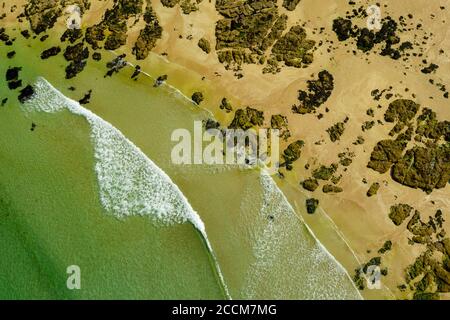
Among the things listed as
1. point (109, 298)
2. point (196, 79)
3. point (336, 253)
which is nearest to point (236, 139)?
point (196, 79)

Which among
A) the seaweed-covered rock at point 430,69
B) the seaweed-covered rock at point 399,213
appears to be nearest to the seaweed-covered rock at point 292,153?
the seaweed-covered rock at point 399,213

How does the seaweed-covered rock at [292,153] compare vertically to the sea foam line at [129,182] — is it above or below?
above

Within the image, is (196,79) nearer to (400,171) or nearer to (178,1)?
(178,1)

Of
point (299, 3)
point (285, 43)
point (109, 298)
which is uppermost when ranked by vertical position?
point (299, 3)

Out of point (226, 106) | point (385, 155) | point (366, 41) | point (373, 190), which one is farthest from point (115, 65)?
point (373, 190)

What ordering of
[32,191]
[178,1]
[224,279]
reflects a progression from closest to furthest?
[224,279] < [32,191] < [178,1]

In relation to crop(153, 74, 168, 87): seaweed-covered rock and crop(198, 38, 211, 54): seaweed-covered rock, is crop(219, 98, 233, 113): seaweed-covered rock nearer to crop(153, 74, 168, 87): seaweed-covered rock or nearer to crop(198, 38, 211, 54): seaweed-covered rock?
crop(198, 38, 211, 54): seaweed-covered rock

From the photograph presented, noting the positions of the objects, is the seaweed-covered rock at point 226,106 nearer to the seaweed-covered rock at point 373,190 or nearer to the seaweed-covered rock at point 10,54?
the seaweed-covered rock at point 373,190
